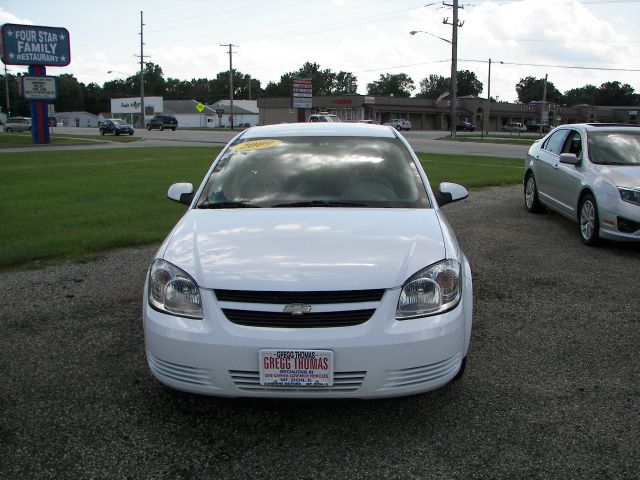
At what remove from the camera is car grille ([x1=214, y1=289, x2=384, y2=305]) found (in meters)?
2.88

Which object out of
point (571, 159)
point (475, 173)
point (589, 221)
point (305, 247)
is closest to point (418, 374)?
point (305, 247)

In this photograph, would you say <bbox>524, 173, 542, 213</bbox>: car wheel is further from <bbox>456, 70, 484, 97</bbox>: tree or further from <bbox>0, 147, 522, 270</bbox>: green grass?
<bbox>456, 70, 484, 97</bbox>: tree

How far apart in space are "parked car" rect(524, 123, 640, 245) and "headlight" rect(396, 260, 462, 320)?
461 cm

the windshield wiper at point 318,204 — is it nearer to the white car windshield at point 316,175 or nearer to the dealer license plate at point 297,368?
the white car windshield at point 316,175

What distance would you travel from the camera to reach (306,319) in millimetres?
2867

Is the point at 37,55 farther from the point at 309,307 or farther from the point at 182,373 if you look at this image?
the point at 309,307

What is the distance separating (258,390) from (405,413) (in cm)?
88

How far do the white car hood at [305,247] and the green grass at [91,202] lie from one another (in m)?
3.79

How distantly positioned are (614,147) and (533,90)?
168m

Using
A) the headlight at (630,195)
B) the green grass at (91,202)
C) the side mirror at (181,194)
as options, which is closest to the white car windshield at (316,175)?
the side mirror at (181,194)

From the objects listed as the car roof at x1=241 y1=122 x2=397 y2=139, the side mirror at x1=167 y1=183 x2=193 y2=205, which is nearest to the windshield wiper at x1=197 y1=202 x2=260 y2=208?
the side mirror at x1=167 y1=183 x2=193 y2=205

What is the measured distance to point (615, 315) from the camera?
4.90 meters

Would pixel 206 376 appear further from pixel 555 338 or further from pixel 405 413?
pixel 555 338

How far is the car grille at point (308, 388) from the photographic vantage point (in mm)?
2852
